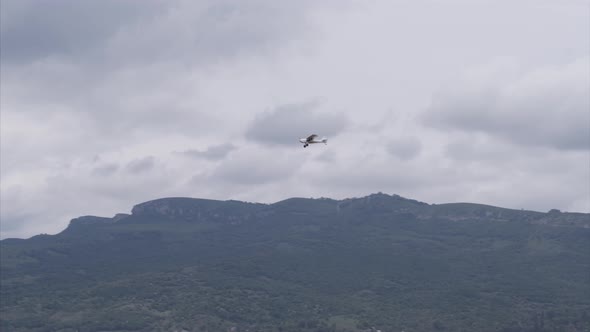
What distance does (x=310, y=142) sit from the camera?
94.9 m
